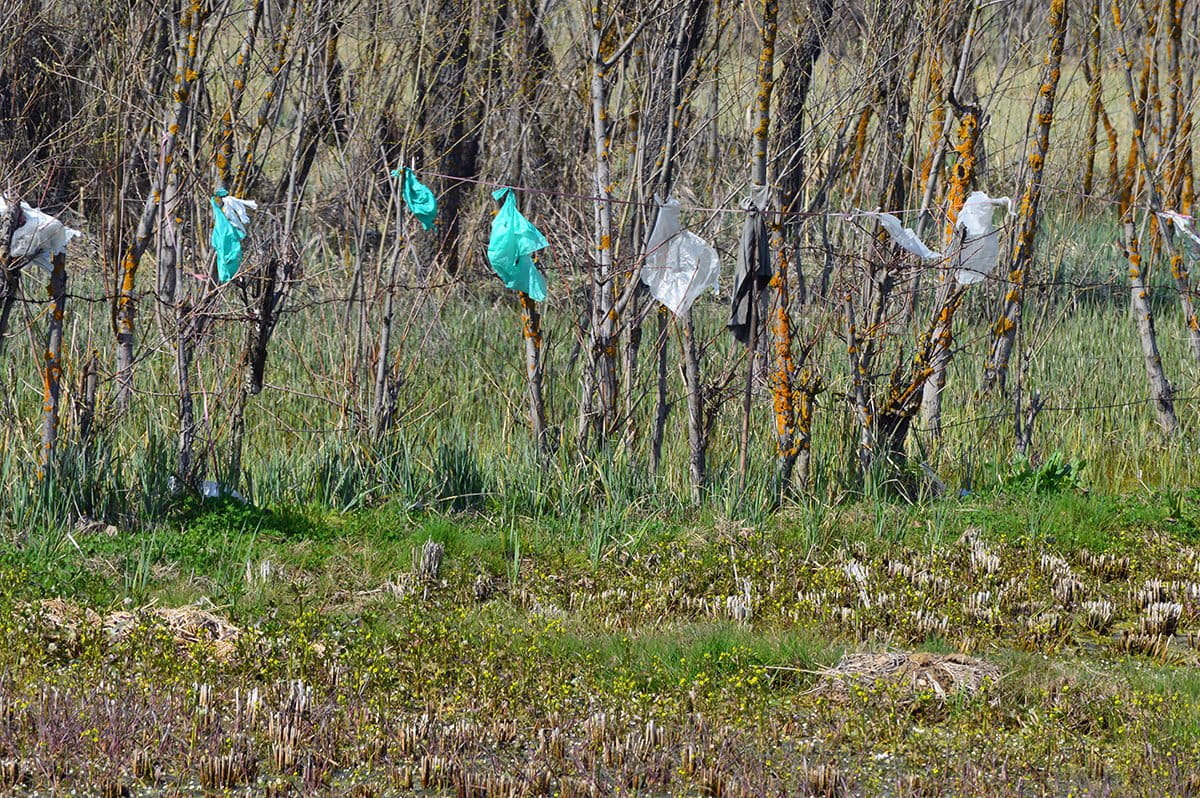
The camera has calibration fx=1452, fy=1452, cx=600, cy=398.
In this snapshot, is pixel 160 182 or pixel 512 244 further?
pixel 160 182

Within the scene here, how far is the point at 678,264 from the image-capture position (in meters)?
6.18

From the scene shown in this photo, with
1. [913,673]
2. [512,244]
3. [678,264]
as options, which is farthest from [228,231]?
[913,673]

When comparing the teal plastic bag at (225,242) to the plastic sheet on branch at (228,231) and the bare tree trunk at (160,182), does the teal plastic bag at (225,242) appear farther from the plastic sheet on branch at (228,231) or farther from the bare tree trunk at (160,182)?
the bare tree trunk at (160,182)

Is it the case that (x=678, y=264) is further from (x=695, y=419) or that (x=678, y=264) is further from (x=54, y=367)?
(x=54, y=367)

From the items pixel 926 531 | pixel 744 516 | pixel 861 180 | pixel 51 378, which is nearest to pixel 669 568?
pixel 744 516

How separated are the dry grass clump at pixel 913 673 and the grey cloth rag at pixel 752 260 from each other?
2111mm

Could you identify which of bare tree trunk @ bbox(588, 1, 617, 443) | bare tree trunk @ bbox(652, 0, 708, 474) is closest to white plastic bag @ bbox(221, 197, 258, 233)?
bare tree trunk @ bbox(588, 1, 617, 443)

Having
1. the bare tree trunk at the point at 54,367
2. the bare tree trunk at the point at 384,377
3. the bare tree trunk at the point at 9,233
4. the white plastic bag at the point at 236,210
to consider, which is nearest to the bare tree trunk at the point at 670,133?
the bare tree trunk at the point at 384,377

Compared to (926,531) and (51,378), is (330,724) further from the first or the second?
(926,531)

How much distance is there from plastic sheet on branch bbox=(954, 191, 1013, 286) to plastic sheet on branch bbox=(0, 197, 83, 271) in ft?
12.4

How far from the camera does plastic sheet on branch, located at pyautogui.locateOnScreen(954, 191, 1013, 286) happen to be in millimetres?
6438

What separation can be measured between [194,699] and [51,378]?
2.21 meters

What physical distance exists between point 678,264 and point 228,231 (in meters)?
1.92

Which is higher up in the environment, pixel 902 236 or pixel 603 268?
pixel 902 236
